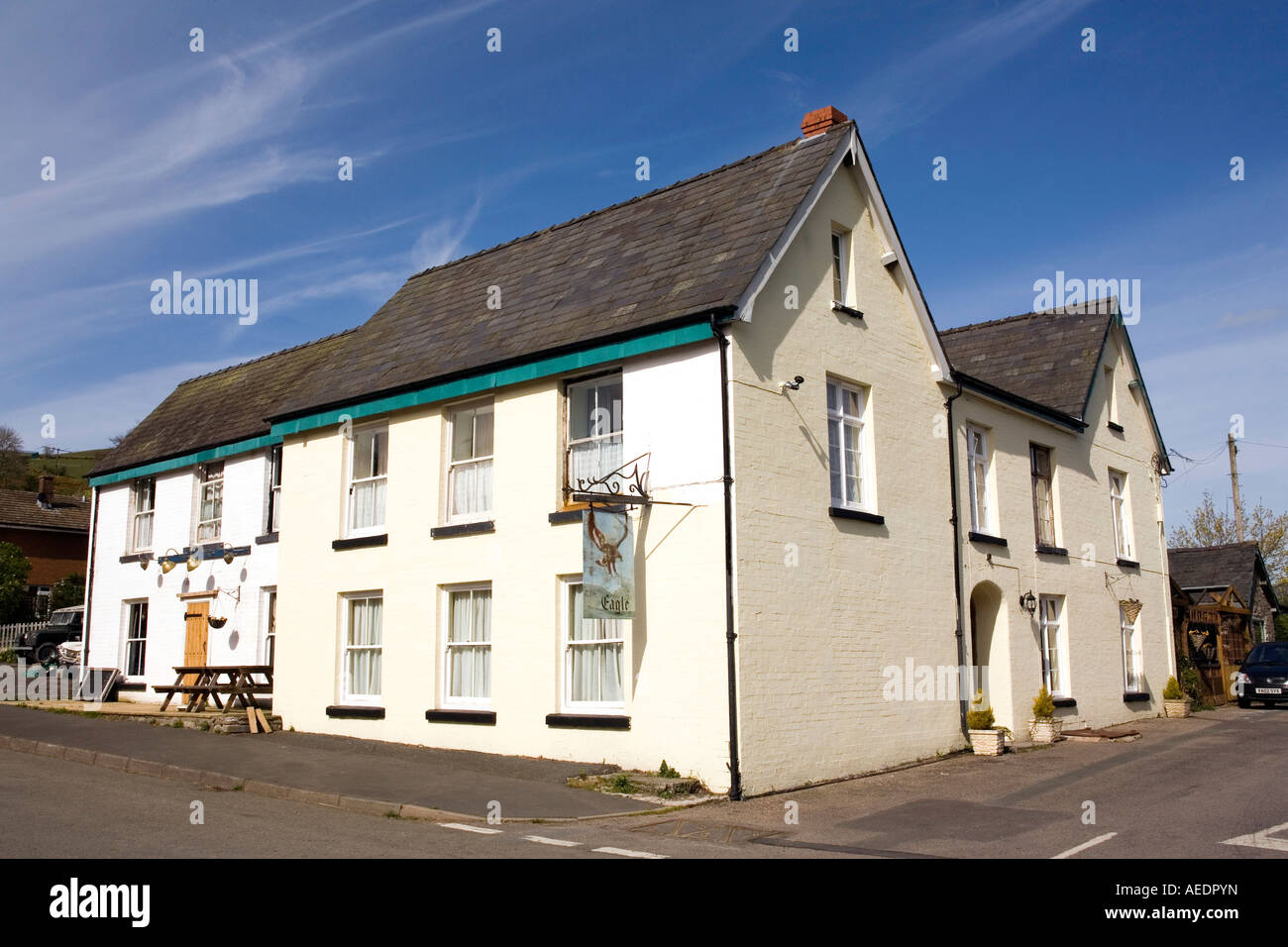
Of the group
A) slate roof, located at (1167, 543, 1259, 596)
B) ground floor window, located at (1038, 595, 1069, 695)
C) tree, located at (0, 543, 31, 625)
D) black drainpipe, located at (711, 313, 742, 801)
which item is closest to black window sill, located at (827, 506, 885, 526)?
black drainpipe, located at (711, 313, 742, 801)

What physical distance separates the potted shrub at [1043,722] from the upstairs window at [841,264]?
826 centimetres

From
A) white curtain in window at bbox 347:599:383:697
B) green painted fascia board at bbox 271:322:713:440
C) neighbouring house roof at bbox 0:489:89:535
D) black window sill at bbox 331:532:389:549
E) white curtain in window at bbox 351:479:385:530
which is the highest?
neighbouring house roof at bbox 0:489:89:535

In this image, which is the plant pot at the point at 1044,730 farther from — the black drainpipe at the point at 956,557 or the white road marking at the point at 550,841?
the white road marking at the point at 550,841

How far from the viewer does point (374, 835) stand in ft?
32.0

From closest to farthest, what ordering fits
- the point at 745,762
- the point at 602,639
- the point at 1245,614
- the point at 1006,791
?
the point at 745,762 < the point at 1006,791 < the point at 602,639 < the point at 1245,614

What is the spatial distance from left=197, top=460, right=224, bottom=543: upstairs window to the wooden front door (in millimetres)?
1493

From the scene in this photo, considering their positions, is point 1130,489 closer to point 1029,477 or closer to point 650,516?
point 1029,477

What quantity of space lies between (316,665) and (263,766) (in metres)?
4.13

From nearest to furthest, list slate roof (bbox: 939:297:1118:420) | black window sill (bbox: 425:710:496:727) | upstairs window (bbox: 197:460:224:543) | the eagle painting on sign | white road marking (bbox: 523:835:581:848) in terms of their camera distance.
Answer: white road marking (bbox: 523:835:581:848), the eagle painting on sign, black window sill (bbox: 425:710:496:727), upstairs window (bbox: 197:460:224:543), slate roof (bbox: 939:297:1118:420)

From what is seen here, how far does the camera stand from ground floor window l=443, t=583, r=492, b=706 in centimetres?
1558

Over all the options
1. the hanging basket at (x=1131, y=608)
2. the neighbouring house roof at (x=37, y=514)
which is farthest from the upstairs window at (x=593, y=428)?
the neighbouring house roof at (x=37, y=514)

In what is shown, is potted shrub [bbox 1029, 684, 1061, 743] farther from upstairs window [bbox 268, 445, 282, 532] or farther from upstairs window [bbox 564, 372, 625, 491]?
upstairs window [bbox 268, 445, 282, 532]

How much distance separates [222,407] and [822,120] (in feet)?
51.3
